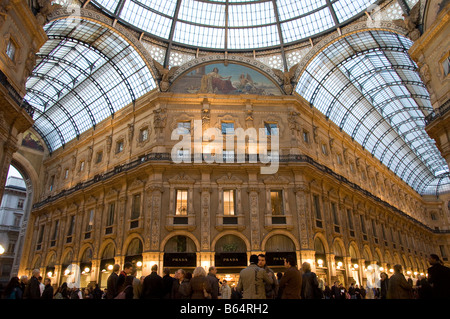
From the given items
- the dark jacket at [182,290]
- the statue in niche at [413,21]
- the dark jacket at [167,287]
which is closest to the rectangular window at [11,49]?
the dark jacket at [167,287]

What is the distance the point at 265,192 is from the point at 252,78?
39.0ft

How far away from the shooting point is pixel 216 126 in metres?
30.3

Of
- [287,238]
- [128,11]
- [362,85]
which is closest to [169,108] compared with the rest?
[128,11]

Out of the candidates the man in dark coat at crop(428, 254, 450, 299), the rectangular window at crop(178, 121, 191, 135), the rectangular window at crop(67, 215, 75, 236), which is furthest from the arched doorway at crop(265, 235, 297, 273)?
the rectangular window at crop(67, 215, 75, 236)

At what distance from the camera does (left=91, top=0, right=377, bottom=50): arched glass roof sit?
33062 millimetres

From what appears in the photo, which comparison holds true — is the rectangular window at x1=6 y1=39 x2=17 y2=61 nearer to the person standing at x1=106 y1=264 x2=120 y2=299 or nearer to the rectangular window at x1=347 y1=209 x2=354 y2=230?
the person standing at x1=106 y1=264 x2=120 y2=299

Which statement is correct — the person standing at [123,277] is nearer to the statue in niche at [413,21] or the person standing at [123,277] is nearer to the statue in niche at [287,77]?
the statue in niche at [413,21]

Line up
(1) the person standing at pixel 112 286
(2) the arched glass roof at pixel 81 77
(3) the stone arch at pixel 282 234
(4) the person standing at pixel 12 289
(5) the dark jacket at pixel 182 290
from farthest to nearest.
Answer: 1. (2) the arched glass roof at pixel 81 77
2. (3) the stone arch at pixel 282 234
3. (1) the person standing at pixel 112 286
4. (4) the person standing at pixel 12 289
5. (5) the dark jacket at pixel 182 290

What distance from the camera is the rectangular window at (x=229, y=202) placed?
90.4 feet

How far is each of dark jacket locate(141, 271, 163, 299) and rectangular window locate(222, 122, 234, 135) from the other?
22362 millimetres

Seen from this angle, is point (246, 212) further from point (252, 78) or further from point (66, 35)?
point (66, 35)

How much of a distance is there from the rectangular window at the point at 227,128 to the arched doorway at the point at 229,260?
987 cm

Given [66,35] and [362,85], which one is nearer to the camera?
[66,35]

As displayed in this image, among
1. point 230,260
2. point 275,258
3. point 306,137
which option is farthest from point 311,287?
point 306,137
